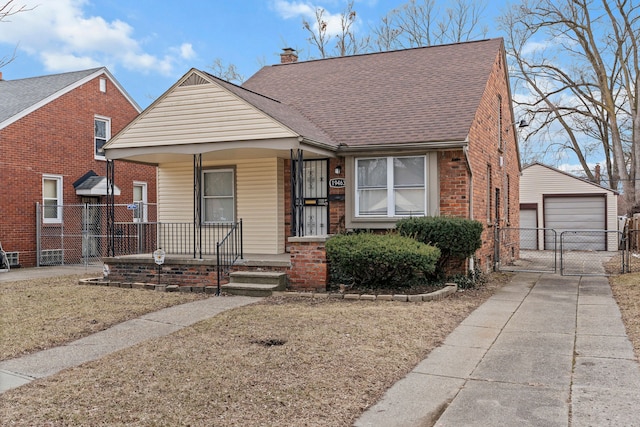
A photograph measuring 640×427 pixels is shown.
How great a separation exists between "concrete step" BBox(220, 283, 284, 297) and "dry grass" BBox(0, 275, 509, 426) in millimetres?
2048

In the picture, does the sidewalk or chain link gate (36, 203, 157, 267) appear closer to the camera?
the sidewalk

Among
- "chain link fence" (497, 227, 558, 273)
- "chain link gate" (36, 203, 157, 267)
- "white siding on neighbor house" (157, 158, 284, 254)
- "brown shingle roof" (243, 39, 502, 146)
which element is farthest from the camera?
"chain link gate" (36, 203, 157, 267)

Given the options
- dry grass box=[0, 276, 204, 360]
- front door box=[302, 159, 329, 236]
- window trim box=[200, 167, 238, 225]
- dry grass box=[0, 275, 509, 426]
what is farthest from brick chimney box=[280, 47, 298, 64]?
dry grass box=[0, 275, 509, 426]

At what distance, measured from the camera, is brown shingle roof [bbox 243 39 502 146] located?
12.0 meters

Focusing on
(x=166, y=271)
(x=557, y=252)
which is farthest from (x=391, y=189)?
(x=557, y=252)

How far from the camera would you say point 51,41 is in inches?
340

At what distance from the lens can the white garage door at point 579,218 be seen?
81.5 feet

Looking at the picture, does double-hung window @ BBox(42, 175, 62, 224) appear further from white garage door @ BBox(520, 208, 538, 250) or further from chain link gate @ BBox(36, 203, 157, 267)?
white garage door @ BBox(520, 208, 538, 250)

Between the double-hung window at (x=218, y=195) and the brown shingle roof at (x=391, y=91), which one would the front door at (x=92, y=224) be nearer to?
the double-hung window at (x=218, y=195)

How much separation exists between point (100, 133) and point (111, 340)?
50.6 ft

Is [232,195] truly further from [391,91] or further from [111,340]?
[111,340]

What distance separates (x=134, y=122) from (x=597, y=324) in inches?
396

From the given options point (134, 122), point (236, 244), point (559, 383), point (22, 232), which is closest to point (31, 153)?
point (22, 232)

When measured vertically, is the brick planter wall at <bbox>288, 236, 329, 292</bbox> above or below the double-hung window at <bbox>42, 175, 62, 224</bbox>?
below
